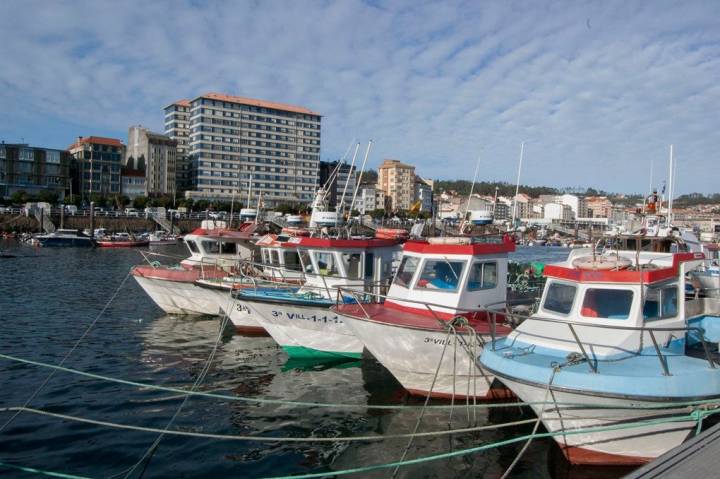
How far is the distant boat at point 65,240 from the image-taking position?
64.0 metres

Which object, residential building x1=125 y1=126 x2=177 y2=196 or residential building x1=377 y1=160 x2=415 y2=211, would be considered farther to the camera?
residential building x1=377 y1=160 x2=415 y2=211

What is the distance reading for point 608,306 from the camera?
34.2 ft

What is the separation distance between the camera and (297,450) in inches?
403

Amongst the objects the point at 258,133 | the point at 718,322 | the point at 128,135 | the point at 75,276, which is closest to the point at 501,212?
the point at 258,133

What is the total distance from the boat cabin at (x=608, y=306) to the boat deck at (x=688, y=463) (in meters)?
2.32

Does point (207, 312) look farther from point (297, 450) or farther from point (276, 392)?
point (297, 450)

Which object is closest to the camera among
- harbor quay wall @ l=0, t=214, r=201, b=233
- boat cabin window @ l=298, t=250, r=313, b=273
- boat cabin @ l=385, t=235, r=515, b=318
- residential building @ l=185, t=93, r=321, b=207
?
boat cabin @ l=385, t=235, r=515, b=318

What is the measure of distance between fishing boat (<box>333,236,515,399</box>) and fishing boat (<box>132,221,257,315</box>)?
934 centimetres

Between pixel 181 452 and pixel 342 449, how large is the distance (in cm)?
293

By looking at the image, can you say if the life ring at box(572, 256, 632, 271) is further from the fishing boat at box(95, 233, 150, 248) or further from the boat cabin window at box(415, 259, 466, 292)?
the fishing boat at box(95, 233, 150, 248)

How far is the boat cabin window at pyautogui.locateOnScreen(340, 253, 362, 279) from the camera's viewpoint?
17531mm

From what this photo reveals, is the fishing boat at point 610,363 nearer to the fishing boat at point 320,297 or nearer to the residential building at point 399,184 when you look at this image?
the fishing boat at point 320,297

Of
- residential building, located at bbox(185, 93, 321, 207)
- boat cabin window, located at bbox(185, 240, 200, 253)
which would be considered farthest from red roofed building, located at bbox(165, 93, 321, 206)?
boat cabin window, located at bbox(185, 240, 200, 253)

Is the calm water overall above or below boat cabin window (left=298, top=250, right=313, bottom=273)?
below
